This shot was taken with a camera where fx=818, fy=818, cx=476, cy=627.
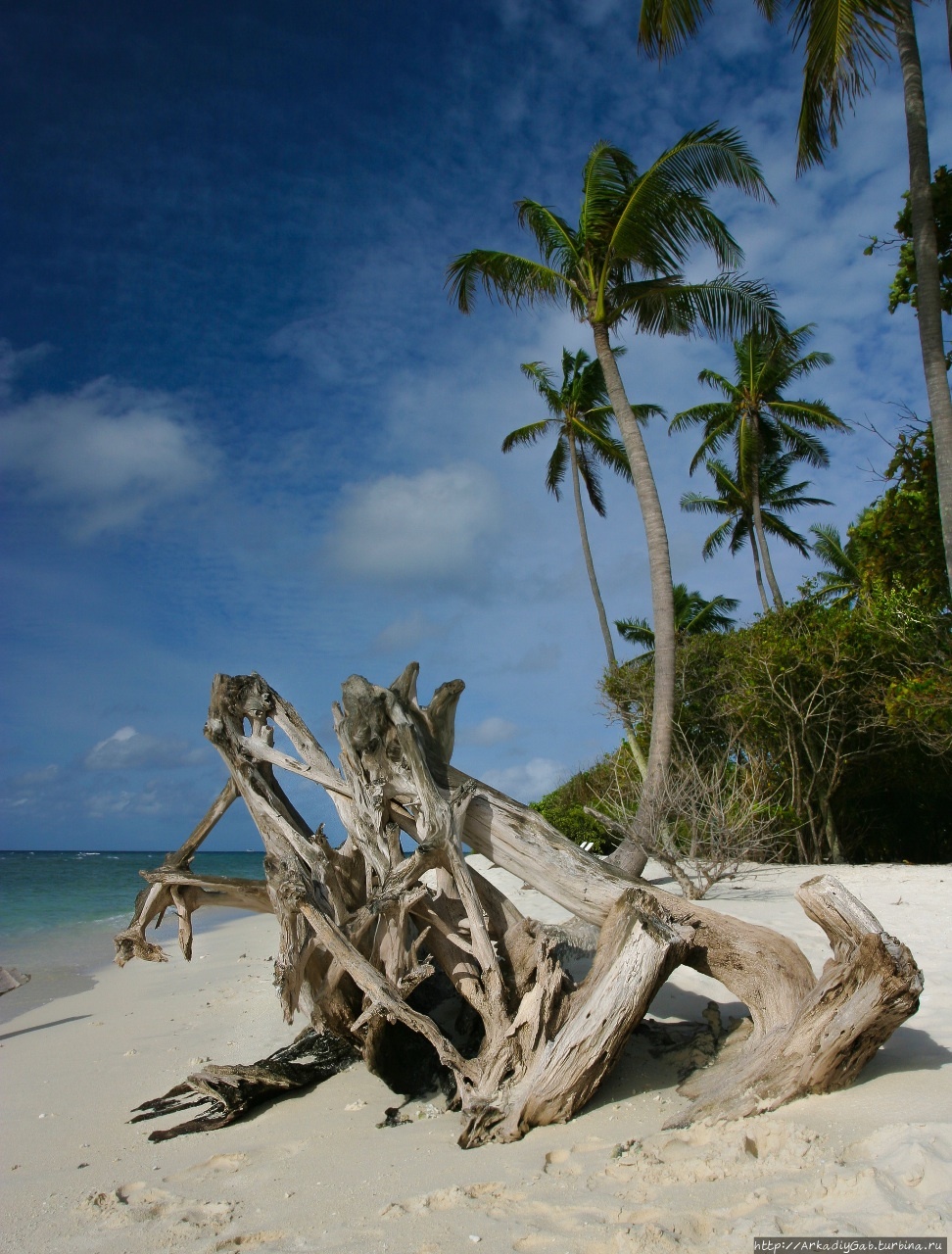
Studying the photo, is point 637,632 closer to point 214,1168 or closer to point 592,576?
point 592,576

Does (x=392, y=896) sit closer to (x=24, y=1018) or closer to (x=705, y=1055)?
(x=705, y=1055)

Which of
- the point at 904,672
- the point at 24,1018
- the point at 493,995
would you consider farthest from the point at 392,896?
the point at 904,672

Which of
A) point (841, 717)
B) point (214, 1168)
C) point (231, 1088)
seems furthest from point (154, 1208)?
point (841, 717)

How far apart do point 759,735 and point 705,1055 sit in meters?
12.7

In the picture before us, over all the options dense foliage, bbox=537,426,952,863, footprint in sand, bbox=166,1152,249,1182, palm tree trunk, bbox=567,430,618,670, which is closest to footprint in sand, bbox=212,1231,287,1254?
footprint in sand, bbox=166,1152,249,1182

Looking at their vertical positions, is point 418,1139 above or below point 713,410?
below

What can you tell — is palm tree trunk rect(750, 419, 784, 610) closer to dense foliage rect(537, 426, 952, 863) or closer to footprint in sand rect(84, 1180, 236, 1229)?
dense foliage rect(537, 426, 952, 863)

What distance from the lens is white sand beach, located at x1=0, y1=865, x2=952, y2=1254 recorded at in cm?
299

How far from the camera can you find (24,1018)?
884cm

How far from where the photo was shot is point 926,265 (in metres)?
9.62

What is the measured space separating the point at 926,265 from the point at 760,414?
17.2 meters

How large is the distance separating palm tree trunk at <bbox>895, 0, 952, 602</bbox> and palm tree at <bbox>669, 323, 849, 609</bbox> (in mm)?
14785

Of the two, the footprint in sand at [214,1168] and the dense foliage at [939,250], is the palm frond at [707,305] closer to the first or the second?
the dense foliage at [939,250]

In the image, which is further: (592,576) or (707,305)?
(592,576)
